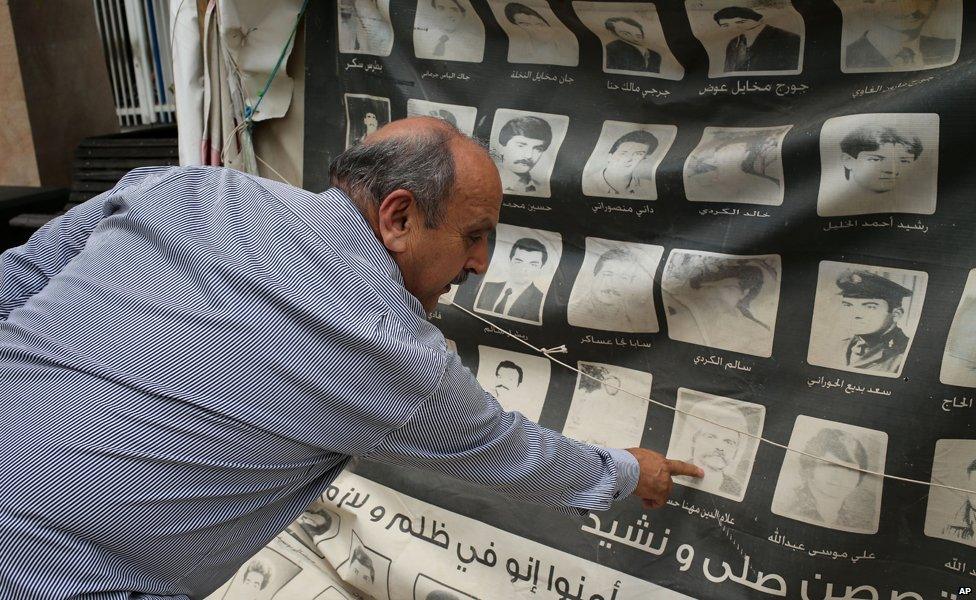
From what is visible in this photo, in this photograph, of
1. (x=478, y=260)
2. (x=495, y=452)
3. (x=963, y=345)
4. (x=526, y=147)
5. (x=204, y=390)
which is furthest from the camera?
(x=526, y=147)

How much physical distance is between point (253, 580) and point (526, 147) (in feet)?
4.27

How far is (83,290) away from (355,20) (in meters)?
1.45

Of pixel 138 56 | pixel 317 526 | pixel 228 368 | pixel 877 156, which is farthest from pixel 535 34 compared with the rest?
pixel 138 56

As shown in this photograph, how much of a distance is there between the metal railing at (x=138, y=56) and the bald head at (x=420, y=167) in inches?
212

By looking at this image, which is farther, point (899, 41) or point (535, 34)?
point (535, 34)

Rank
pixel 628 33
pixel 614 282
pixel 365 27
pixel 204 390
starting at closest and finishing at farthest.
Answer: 1. pixel 204 390
2. pixel 628 33
3. pixel 614 282
4. pixel 365 27

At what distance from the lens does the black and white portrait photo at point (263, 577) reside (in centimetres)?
215

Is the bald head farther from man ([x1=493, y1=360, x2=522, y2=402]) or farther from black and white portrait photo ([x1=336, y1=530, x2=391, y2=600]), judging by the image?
black and white portrait photo ([x1=336, y1=530, x2=391, y2=600])

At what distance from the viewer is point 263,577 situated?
7.16 feet

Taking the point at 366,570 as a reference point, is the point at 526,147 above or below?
A: above

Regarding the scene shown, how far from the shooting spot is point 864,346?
1.66 meters

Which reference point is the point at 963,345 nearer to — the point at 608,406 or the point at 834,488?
the point at 834,488

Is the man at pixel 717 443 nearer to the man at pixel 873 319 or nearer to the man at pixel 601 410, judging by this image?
the man at pixel 601 410

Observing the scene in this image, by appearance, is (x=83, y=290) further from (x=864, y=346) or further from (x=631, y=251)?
(x=864, y=346)
